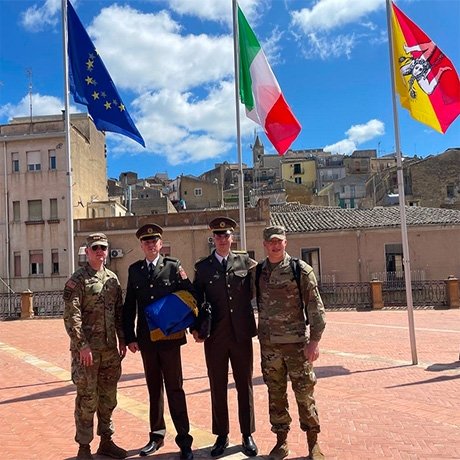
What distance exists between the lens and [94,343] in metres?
5.00

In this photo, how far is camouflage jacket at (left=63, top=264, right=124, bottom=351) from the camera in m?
4.93

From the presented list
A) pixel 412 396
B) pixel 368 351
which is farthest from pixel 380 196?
pixel 412 396

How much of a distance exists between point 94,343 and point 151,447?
1.21 m

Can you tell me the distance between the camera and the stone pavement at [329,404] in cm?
523

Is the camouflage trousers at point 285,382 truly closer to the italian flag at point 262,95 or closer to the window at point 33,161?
the italian flag at point 262,95

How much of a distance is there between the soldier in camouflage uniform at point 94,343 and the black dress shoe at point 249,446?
1188mm

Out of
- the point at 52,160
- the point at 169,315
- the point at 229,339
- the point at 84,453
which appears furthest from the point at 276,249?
the point at 52,160

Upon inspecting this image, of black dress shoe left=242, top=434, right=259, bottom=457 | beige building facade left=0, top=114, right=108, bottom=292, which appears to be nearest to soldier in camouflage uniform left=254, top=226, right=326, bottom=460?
black dress shoe left=242, top=434, right=259, bottom=457

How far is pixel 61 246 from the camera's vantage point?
3338 cm

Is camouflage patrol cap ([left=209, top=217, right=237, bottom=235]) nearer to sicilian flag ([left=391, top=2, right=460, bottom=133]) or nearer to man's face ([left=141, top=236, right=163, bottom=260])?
man's face ([left=141, top=236, right=163, bottom=260])

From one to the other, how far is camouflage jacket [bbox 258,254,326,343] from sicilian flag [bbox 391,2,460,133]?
18.7 ft

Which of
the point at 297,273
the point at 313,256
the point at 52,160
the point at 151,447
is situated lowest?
the point at 151,447

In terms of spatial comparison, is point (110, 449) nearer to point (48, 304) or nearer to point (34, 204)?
point (48, 304)

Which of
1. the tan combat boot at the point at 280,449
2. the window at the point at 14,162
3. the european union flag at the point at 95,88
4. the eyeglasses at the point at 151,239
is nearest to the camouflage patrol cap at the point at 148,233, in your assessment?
the eyeglasses at the point at 151,239
